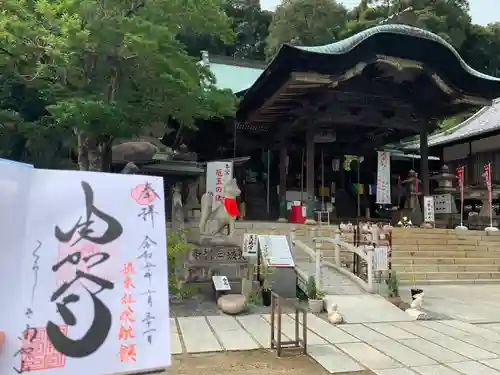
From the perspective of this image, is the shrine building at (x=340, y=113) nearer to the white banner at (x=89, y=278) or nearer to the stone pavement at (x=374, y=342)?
the stone pavement at (x=374, y=342)

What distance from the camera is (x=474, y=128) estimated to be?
770 inches

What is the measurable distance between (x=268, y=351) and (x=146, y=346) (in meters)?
3.14

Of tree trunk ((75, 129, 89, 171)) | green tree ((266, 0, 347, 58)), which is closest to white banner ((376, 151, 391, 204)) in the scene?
tree trunk ((75, 129, 89, 171))

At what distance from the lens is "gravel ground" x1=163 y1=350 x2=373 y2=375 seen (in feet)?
14.2

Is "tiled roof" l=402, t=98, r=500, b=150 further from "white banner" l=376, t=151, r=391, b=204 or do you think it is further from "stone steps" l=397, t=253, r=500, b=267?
"stone steps" l=397, t=253, r=500, b=267

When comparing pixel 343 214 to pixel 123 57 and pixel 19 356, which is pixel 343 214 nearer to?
pixel 123 57

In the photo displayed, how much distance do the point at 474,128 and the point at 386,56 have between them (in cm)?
925

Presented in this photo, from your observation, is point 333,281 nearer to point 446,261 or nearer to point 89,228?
point 446,261

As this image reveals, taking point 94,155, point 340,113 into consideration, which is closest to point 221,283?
point 94,155

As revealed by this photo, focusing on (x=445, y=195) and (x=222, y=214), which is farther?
(x=445, y=195)

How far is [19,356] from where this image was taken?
1.88 meters

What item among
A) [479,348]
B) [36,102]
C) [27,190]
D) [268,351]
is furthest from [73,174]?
[36,102]

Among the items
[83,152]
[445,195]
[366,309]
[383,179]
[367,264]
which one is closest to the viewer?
[366,309]

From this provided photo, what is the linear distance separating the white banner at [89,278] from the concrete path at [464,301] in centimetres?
626
